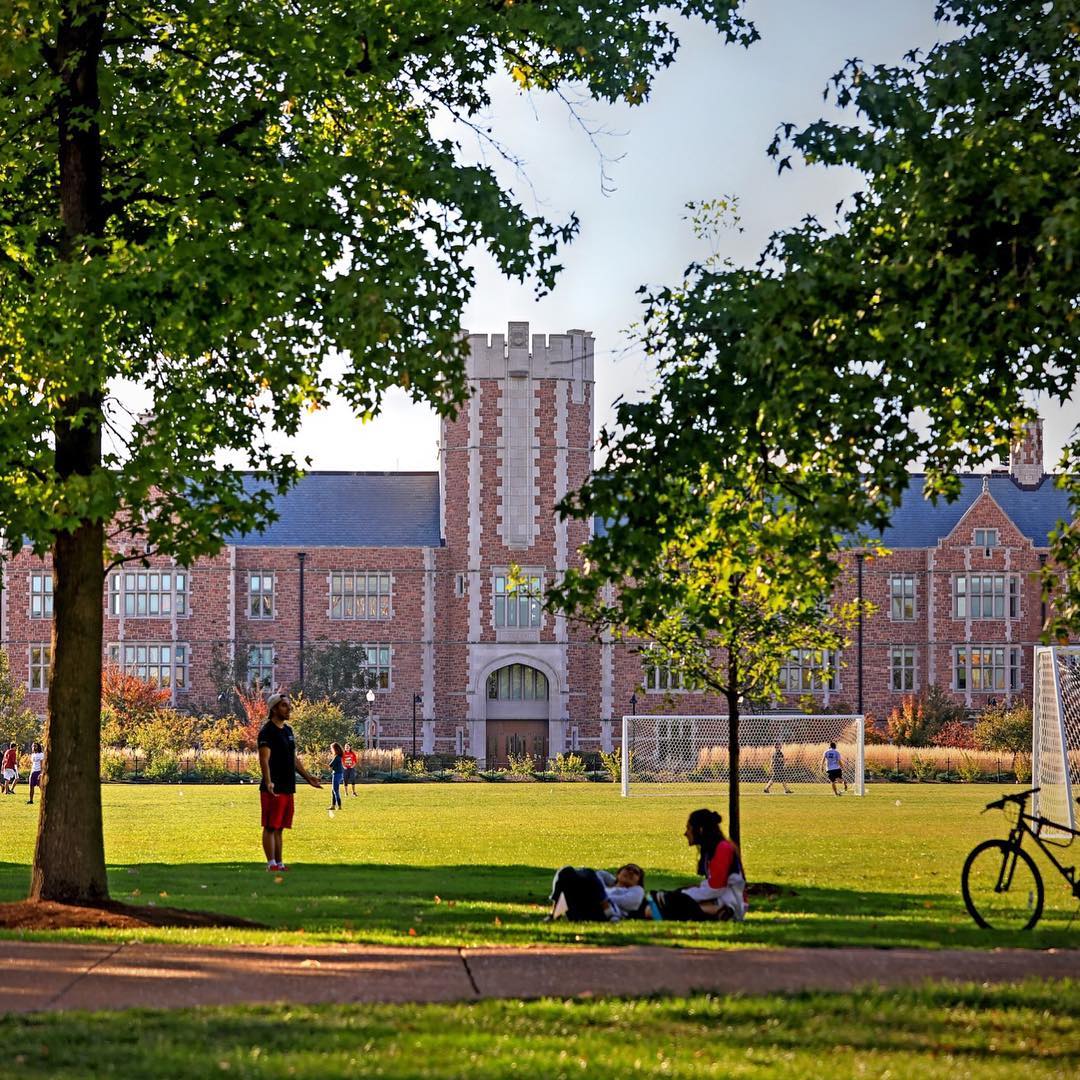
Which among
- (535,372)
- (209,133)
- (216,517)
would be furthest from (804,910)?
(535,372)

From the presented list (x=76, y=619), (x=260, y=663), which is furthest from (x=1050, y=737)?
(x=260, y=663)

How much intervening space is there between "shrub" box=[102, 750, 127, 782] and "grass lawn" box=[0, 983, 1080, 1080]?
48.3 meters

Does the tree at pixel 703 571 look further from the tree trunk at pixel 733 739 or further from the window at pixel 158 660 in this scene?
the window at pixel 158 660

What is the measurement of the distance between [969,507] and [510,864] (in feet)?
190

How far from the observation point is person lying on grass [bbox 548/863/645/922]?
1377 cm

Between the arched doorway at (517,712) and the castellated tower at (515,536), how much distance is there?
0.14 feet

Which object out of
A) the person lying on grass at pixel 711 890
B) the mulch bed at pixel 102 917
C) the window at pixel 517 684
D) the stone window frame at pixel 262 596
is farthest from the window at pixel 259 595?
the person lying on grass at pixel 711 890

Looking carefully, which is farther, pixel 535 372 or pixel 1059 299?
pixel 535 372

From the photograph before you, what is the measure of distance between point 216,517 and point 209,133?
127 inches

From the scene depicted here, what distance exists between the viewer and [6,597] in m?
76.6

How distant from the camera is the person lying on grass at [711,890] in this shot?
1370 cm

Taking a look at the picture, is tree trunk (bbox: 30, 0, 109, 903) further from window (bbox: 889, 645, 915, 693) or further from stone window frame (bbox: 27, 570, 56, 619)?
window (bbox: 889, 645, 915, 693)

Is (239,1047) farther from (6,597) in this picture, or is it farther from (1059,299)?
(6,597)

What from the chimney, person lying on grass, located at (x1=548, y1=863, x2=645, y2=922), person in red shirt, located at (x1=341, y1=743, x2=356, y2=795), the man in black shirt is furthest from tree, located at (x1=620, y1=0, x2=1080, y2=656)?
the chimney
